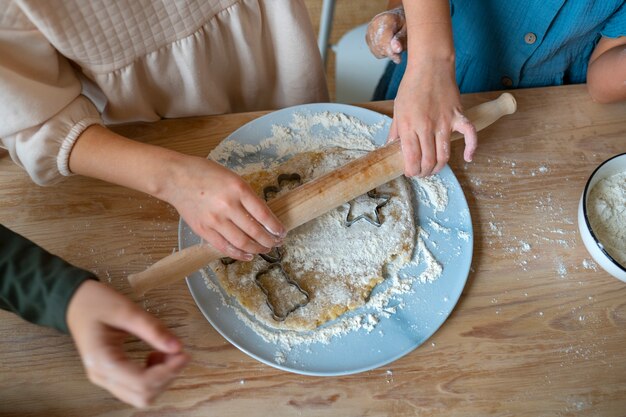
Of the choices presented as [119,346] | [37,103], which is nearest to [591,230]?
[119,346]

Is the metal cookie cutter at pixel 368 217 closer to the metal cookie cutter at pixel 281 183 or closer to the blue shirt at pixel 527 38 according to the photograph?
the metal cookie cutter at pixel 281 183

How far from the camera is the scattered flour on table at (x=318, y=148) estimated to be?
0.64 m

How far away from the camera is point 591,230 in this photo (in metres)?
0.69

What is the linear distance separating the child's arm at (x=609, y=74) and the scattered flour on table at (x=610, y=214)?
0.17m

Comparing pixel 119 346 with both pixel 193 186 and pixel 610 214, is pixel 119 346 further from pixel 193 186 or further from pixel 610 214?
pixel 610 214

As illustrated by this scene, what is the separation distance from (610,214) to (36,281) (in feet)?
2.45

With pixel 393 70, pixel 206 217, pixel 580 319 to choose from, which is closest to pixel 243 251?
pixel 206 217

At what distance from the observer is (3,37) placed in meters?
0.58

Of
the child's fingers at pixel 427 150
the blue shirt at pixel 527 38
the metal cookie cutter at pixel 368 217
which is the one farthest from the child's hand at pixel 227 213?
the blue shirt at pixel 527 38

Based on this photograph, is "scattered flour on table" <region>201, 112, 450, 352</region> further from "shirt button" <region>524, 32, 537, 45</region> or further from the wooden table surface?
"shirt button" <region>524, 32, 537, 45</region>

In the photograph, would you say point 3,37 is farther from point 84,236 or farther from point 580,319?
point 580,319

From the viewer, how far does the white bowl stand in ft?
2.23

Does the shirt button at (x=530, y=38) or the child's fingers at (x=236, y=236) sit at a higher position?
the shirt button at (x=530, y=38)

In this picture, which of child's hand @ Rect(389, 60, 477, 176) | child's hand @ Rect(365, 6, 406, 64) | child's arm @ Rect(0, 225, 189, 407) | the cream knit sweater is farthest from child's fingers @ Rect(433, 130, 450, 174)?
child's arm @ Rect(0, 225, 189, 407)
